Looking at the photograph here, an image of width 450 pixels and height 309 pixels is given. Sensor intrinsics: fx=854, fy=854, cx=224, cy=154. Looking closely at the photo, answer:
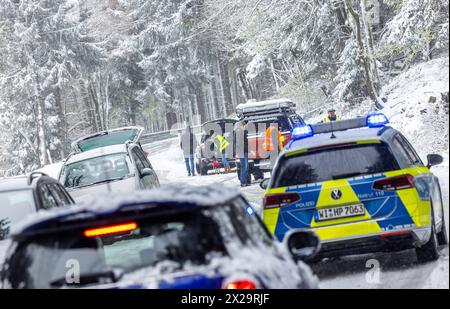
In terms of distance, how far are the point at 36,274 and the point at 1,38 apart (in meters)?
47.7

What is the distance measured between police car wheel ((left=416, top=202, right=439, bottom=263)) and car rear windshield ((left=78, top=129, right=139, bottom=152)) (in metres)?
11.9

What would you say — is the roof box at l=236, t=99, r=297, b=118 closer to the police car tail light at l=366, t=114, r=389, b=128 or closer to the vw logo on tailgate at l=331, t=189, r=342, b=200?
the police car tail light at l=366, t=114, r=389, b=128

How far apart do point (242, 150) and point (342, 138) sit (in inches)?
518

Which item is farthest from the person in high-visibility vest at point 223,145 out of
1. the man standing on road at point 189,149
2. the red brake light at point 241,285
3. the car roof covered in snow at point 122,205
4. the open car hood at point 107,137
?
the red brake light at point 241,285

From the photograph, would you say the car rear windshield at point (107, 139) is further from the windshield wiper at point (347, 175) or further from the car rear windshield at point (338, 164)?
the windshield wiper at point (347, 175)

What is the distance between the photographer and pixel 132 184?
1516cm

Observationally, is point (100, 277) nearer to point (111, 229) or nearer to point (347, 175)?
point (111, 229)

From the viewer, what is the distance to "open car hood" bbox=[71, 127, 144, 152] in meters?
19.7

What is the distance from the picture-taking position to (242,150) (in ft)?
72.1

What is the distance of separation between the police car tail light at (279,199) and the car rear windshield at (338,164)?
11 centimetres

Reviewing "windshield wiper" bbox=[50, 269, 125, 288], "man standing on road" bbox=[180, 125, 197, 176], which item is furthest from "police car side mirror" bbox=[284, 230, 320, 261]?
"man standing on road" bbox=[180, 125, 197, 176]
